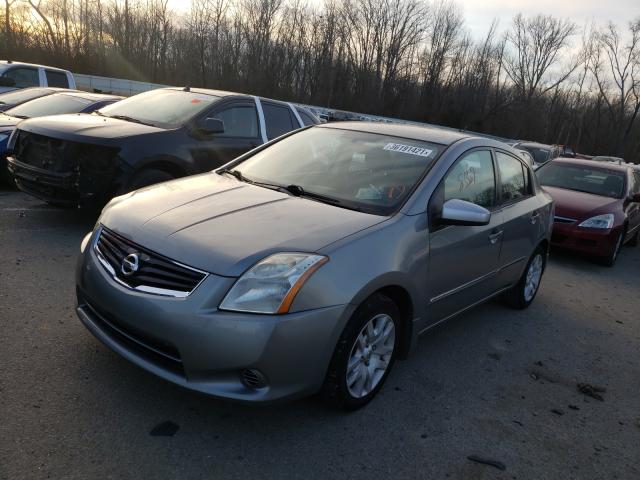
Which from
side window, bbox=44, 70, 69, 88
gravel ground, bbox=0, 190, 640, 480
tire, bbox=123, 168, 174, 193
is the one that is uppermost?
side window, bbox=44, 70, 69, 88

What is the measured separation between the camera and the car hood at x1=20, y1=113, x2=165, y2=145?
Answer: 5.35 metres

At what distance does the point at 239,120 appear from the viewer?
6.80 meters

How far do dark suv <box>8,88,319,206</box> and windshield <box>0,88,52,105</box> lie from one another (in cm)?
395

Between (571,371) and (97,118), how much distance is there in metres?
5.74

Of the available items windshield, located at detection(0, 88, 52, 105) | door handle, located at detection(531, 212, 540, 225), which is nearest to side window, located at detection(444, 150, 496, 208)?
door handle, located at detection(531, 212, 540, 225)

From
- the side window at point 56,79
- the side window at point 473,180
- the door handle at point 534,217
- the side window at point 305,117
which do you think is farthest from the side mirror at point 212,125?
the side window at point 56,79

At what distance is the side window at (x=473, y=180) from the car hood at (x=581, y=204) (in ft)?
13.9

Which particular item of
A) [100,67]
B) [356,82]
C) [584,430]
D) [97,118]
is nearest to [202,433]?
[584,430]

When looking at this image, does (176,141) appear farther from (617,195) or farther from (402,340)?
(617,195)

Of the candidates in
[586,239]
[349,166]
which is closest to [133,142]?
[349,166]

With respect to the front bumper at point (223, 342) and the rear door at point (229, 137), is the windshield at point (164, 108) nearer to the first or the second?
the rear door at point (229, 137)

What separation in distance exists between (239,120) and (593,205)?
547cm

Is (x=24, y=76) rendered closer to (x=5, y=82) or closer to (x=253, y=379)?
(x=5, y=82)

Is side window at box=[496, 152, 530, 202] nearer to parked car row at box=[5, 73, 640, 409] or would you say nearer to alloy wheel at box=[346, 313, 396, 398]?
parked car row at box=[5, 73, 640, 409]
